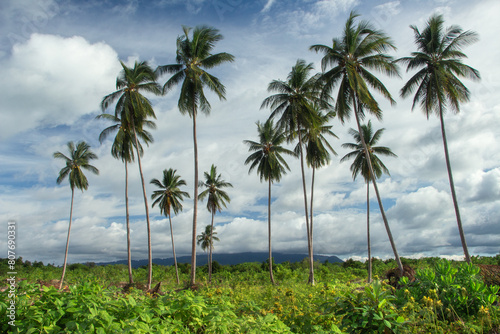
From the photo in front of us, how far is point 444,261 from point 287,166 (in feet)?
75.6

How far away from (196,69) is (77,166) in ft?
61.6

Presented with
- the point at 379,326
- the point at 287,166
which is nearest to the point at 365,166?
the point at 287,166

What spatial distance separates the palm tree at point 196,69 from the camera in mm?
18594

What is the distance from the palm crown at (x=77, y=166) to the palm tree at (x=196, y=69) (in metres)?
16.1

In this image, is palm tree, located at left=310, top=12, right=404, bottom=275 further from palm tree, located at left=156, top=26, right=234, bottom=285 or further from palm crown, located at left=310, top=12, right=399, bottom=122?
palm tree, located at left=156, top=26, right=234, bottom=285

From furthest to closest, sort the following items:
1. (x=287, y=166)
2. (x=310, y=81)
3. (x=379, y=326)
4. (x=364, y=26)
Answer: (x=287, y=166) < (x=310, y=81) < (x=364, y=26) < (x=379, y=326)

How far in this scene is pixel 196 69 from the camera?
1842 centimetres

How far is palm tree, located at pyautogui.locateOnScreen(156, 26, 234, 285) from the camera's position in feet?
61.0

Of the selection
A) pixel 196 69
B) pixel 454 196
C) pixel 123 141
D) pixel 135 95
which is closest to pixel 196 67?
pixel 196 69

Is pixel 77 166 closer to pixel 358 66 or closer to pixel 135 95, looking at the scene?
pixel 135 95

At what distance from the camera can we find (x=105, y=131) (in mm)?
24891

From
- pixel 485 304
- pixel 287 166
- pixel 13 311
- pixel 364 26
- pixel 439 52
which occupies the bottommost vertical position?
pixel 485 304

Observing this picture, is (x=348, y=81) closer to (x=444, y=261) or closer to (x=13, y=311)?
(x=444, y=261)

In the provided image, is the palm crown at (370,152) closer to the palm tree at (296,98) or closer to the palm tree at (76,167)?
the palm tree at (296,98)
